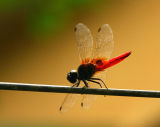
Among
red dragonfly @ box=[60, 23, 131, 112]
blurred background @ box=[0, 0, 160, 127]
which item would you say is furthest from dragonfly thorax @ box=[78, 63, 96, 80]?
blurred background @ box=[0, 0, 160, 127]

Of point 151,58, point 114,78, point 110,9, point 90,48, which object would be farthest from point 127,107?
point 90,48

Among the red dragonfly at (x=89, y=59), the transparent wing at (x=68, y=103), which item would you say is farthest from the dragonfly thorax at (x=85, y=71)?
the transparent wing at (x=68, y=103)

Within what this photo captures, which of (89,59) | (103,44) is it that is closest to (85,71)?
(89,59)

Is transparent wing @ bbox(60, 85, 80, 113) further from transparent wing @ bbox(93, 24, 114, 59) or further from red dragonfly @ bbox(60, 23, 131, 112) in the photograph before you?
transparent wing @ bbox(93, 24, 114, 59)

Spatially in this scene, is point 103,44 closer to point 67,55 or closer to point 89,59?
point 89,59

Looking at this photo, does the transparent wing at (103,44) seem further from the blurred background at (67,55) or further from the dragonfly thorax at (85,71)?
the blurred background at (67,55)

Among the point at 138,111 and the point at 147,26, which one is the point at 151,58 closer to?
the point at 147,26
